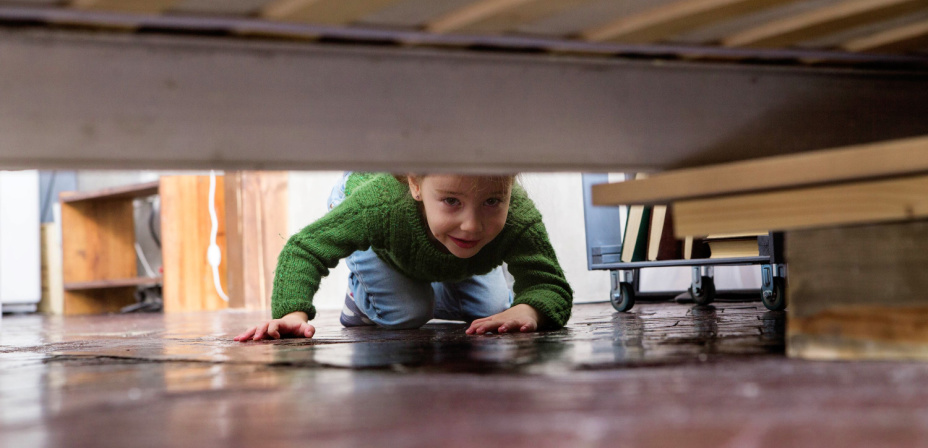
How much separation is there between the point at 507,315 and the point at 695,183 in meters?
0.82

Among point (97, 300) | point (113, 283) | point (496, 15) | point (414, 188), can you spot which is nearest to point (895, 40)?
point (496, 15)

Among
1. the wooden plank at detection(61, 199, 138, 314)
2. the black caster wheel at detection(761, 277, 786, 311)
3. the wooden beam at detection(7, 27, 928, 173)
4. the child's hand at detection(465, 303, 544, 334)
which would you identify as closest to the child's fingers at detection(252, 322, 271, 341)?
the child's hand at detection(465, 303, 544, 334)

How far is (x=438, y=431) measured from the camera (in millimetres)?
573

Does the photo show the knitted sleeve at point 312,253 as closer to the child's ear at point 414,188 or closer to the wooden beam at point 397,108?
the child's ear at point 414,188

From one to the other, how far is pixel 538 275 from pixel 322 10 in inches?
45.3

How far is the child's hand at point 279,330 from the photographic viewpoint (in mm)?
1698

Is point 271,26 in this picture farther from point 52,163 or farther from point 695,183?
point 695,183

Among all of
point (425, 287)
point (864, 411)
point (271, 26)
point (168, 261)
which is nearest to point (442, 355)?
point (271, 26)

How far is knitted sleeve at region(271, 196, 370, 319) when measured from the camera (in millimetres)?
1861

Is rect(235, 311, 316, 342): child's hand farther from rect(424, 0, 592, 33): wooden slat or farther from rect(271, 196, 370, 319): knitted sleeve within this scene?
rect(424, 0, 592, 33): wooden slat

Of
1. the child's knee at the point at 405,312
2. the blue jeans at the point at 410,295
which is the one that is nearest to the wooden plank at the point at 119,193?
the blue jeans at the point at 410,295

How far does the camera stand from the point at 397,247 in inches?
80.7

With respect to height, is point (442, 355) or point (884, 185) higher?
point (884, 185)

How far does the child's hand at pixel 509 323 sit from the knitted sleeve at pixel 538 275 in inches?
2.0
